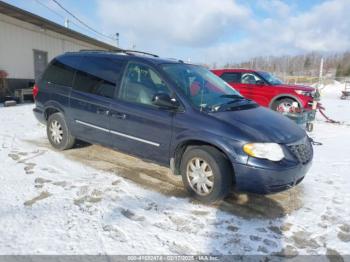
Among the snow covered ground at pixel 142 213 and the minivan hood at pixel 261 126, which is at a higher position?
the minivan hood at pixel 261 126

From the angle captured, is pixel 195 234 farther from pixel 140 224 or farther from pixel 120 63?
pixel 120 63

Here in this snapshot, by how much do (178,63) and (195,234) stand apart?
2.67 metres

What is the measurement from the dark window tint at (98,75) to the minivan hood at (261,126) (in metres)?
1.73

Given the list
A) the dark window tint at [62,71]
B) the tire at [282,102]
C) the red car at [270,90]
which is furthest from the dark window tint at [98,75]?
the tire at [282,102]

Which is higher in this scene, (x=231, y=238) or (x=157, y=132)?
(x=157, y=132)

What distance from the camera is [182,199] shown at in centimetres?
380

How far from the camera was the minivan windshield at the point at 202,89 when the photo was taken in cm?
395

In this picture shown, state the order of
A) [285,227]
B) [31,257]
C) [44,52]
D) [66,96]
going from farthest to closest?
[44,52]
[66,96]
[285,227]
[31,257]

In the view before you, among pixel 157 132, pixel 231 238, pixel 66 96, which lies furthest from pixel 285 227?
pixel 66 96

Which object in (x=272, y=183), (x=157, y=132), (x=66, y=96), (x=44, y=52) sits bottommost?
(x=272, y=183)

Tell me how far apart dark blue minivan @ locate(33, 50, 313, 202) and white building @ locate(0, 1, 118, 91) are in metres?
8.36

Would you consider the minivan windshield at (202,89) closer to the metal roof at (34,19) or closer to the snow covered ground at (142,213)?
the snow covered ground at (142,213)

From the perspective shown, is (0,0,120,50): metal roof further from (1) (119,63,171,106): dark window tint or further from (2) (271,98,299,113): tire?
(2) (271,98,299,113): tire

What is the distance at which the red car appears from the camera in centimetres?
902
